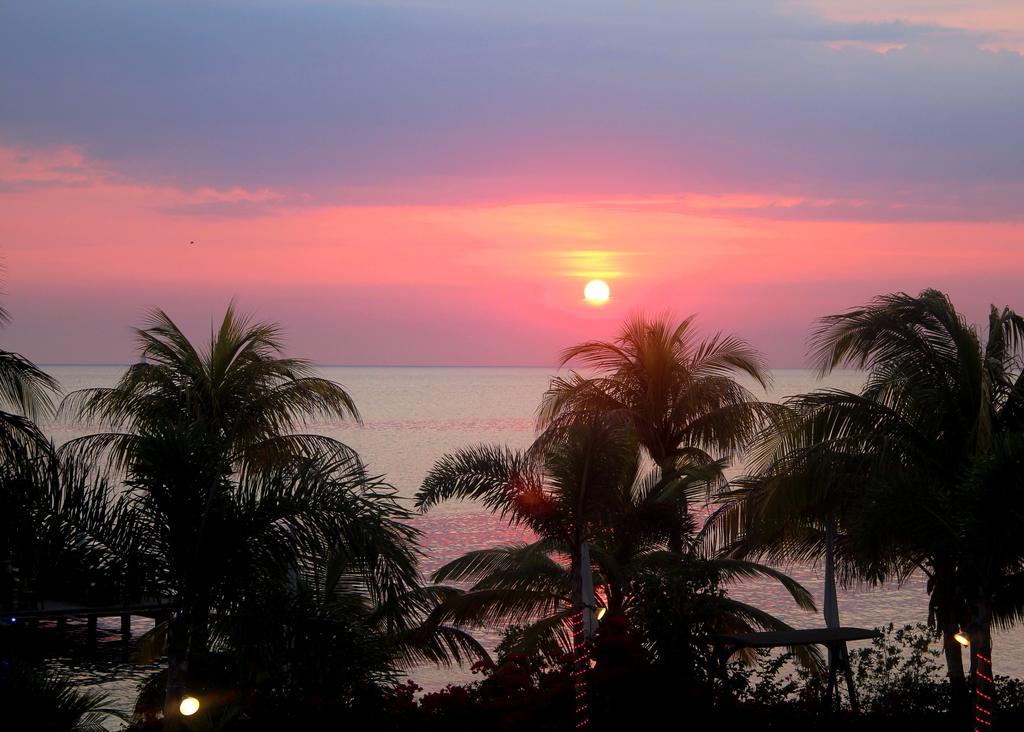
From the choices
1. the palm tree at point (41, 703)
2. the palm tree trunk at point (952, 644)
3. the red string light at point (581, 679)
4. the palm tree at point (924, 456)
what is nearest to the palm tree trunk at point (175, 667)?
the palm tree at point (41, 703)

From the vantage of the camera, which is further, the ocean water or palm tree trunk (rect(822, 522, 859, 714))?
the ocean water

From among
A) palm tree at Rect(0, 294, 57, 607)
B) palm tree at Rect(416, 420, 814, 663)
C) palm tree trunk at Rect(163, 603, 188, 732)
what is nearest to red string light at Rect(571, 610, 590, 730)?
A: palm tree at Rect(416, 420, 814, 663)

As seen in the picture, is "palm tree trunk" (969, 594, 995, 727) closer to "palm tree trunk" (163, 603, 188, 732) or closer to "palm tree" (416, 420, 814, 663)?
"palm tree" (416, 420, 814, 663)

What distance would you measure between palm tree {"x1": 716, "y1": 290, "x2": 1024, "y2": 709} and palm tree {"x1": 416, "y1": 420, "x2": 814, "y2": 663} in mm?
1732

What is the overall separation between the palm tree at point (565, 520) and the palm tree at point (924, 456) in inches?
68.2

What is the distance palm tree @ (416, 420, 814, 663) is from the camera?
15.2m

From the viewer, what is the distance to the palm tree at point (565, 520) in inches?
599

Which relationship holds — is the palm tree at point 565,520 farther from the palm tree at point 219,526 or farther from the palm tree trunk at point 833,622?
the palm tree at point 219,526

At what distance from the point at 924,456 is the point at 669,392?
7.78 meters

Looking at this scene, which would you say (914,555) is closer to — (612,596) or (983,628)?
(983,628)

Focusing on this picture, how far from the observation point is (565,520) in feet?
49.8

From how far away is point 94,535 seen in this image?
11531 mm

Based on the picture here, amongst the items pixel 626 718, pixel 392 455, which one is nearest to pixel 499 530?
pixel 392 455

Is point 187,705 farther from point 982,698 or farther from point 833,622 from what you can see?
point 833,622
